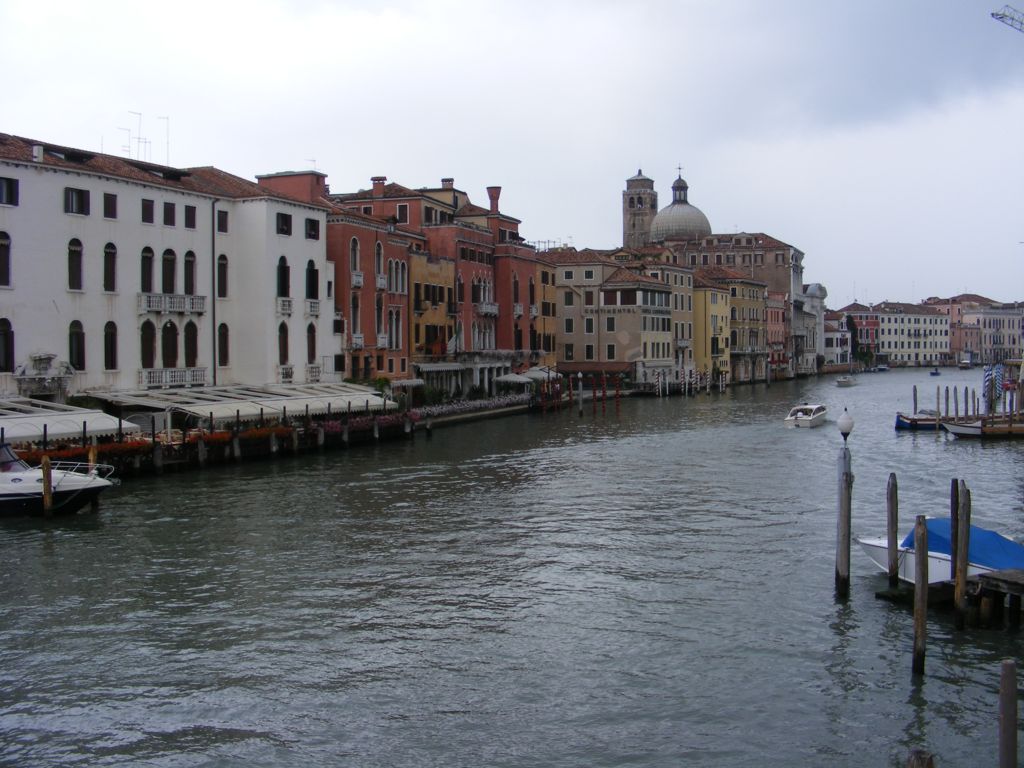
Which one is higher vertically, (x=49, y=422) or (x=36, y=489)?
(x=49, y=422)

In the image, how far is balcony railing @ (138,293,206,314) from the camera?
3072 cm

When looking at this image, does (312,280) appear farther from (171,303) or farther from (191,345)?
(171,303)

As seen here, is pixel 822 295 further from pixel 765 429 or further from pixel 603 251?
pixel 765 429

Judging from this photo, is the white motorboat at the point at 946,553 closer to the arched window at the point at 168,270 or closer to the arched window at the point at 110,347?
the arched window at the point at 110,347

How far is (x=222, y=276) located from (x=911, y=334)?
406 feet

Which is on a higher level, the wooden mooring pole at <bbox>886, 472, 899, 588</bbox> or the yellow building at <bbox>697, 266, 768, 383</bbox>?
the yellow building at <bbox>697, 266, 768, 383</bbox>

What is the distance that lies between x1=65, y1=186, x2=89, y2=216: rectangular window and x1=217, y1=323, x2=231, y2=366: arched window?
6440 mm

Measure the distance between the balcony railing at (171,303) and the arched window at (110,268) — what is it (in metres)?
0.92

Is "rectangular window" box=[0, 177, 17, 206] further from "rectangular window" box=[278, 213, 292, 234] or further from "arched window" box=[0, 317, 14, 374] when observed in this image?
"rectangular window" box=[278, 213, 292, 234]

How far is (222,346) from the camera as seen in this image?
113 feet

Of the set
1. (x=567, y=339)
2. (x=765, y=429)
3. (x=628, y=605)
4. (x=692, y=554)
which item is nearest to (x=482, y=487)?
(x=692, y=554)

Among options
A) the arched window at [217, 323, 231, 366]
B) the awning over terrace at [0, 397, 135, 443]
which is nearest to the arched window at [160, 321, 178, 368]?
the arched window at [217, 323, 231, 366]

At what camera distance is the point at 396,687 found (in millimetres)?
11094

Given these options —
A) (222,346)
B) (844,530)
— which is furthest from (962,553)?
(222,346)
